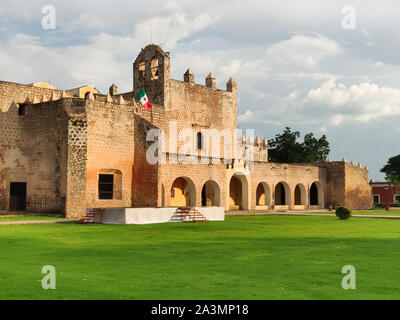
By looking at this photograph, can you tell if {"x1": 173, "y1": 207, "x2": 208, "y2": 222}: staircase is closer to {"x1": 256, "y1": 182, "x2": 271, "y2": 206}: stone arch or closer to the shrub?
the shrub

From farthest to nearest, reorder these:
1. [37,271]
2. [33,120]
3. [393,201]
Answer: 1. [393,201]
2. [33,120]
3. [37,271]

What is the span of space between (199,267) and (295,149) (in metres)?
51.8

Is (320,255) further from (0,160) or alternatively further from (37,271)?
(0,160)

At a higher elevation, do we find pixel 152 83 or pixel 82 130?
pixel 152 83

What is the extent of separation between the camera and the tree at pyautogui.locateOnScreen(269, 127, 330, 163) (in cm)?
5947

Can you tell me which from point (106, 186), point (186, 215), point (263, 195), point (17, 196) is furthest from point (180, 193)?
point (186, 215)

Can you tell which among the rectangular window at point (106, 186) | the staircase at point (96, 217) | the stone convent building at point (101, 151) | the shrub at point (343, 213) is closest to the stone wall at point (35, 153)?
A: the stone convent building at point (101, 151)

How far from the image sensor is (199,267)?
9.27 m

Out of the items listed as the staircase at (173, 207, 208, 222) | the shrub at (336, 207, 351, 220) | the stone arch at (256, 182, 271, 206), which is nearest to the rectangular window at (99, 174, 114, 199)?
the staircase at (173, 207, 208, 222)

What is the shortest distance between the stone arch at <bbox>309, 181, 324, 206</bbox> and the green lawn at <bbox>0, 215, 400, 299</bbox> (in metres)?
31.8
